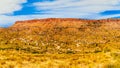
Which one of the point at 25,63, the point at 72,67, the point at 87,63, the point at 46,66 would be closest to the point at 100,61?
the point at 87,63

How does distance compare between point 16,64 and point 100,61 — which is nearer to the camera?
point 16,64

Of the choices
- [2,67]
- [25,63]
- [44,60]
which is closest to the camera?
[2,67]

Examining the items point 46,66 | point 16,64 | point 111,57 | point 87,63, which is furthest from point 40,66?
point 111,57

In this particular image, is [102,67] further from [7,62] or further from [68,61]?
[7,62]

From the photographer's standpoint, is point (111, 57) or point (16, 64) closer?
point (16, 64)

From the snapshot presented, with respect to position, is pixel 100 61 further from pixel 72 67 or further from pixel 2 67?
pixel 2 67

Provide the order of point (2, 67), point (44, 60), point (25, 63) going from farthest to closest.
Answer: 1. point (44, 60)
2. point (25, 63)
3. point (2, 67)

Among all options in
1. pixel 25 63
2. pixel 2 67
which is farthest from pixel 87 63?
pixel 2 67
